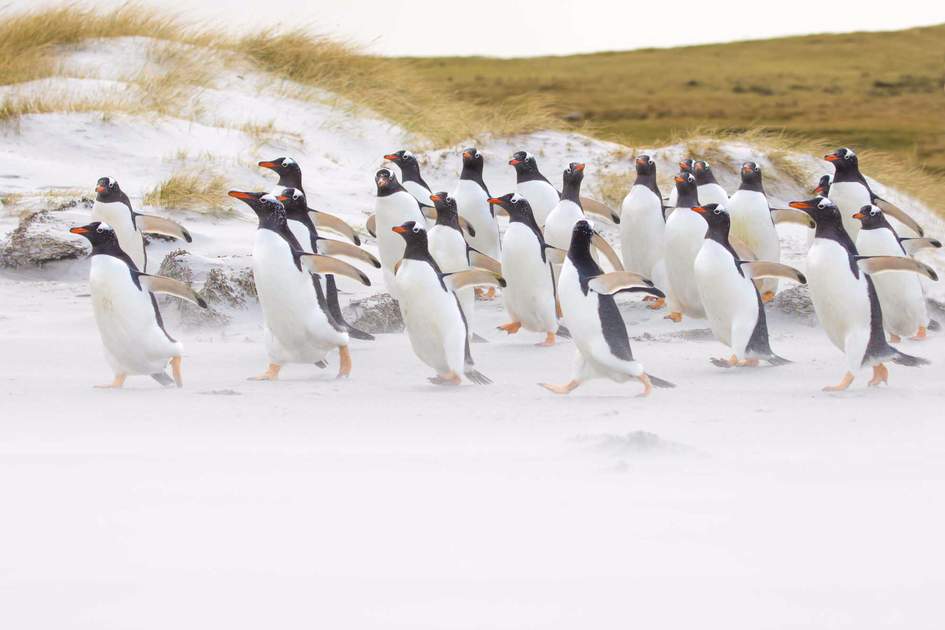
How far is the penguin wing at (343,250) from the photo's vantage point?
20.5 ft

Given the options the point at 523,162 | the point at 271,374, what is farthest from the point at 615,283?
the point at 523,162

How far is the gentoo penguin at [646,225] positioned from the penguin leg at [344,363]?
2.36 metres

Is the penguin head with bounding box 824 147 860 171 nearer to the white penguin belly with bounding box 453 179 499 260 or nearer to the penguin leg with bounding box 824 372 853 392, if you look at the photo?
the white penguin belly with bounding box 453 179 499 260

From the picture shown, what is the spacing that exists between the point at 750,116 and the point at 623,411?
23460 mm

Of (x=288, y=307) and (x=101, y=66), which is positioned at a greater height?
(x=101, y=66)

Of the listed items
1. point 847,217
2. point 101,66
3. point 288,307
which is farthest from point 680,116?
point 288,307

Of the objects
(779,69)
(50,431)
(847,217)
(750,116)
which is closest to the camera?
(50,431)

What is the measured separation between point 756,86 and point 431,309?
2940 cm

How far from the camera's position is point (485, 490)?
395 cm

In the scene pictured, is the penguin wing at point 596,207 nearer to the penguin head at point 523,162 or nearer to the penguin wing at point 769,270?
the penguin head at point 523,162

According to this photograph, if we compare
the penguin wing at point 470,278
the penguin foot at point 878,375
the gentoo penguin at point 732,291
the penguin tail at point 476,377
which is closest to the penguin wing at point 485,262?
the penguin wing at point 470,278

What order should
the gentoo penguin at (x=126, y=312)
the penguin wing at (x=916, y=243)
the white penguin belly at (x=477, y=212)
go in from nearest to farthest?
the gentoo penguin at (x=126, y=312), the penguin wing at (x=916, y=243), the white penguin belly at (x=477, y=212)

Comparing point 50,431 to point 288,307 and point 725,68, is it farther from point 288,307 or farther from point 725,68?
point 725,68

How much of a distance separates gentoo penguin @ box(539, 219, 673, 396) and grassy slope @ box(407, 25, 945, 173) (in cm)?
1461
